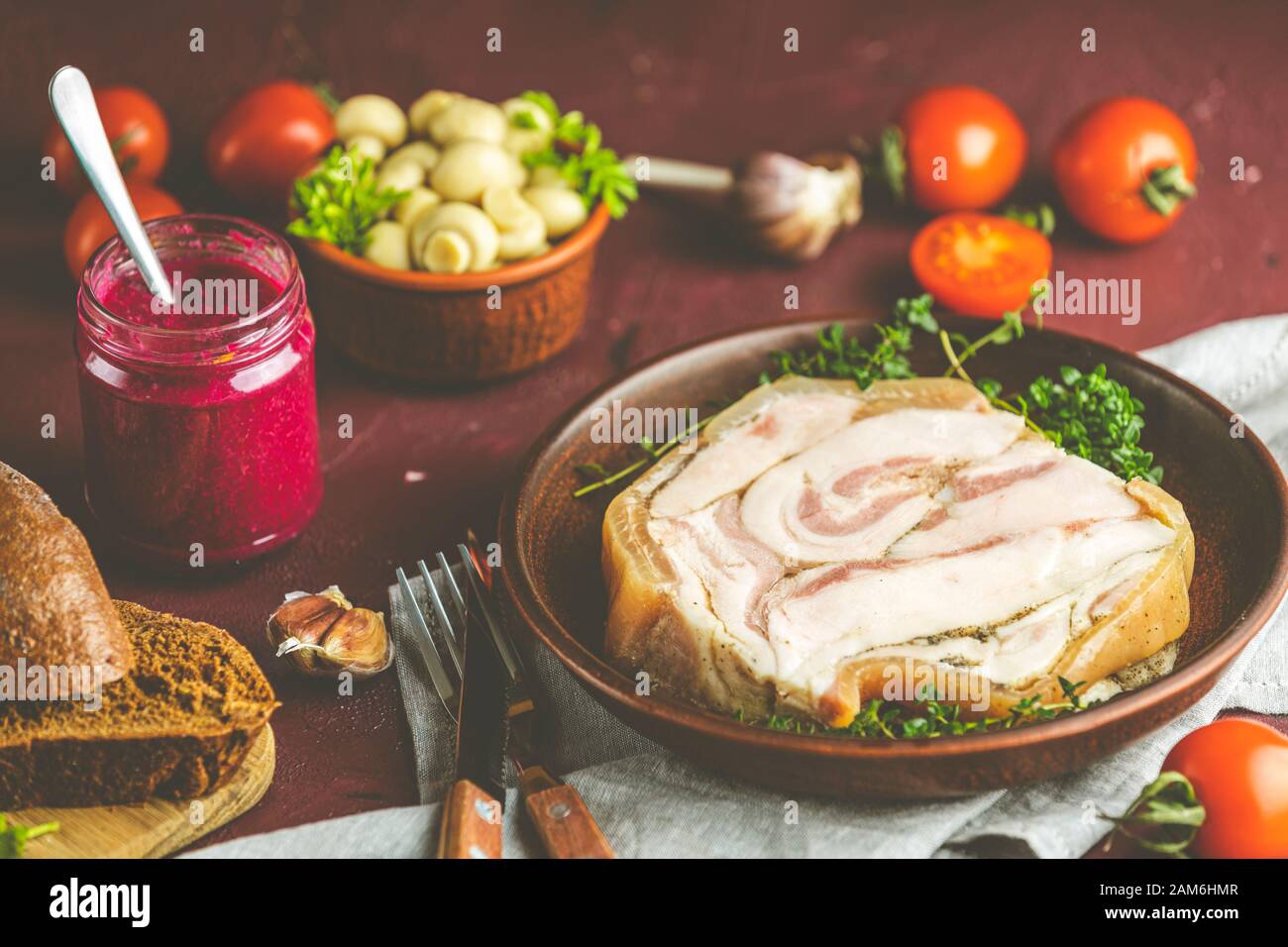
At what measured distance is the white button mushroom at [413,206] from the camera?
3.31 meters

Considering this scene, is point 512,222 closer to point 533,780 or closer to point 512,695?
point 512,695

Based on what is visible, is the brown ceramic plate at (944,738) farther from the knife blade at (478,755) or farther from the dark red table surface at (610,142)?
the dark red table surface at (610,142)

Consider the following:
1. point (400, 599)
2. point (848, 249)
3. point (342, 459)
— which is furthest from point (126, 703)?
point (848, 249)

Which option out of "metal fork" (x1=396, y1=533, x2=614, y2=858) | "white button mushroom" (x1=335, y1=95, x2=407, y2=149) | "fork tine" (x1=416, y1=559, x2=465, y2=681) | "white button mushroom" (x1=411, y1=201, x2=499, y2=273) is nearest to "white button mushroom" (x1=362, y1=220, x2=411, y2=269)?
A: "white button mushroom" (x1=411, y1=201, x2=499, y2=273)

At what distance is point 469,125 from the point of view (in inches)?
136

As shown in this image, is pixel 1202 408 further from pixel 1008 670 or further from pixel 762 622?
pixel 762 622

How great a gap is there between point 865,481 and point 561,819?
93 centimetres

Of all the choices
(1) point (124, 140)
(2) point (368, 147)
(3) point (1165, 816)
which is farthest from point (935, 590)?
(1) point (124, 140)

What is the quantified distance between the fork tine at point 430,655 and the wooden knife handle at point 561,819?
0.31 m

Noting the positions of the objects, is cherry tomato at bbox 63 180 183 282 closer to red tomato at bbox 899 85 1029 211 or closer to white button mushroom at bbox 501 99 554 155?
white button mushroom at bbox 501 99 554 155

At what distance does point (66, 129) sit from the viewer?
2.59 metres

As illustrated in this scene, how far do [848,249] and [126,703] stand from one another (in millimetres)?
2465

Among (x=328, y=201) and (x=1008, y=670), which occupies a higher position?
(x=328, y=201)

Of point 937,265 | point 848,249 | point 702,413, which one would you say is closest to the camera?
point 702,413
